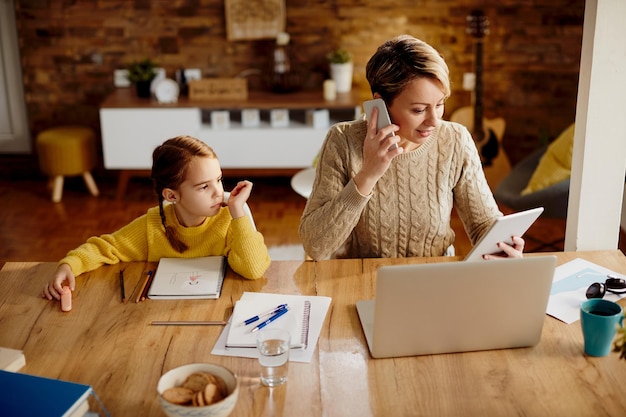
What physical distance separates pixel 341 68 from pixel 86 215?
1796 millimetres

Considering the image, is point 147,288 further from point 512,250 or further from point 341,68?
point 341,68

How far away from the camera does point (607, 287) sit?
1835 millimetres

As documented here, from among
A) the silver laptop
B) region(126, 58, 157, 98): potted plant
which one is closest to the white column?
the silver laptop

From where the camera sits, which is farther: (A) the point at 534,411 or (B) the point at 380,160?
(B) the point at 380,160

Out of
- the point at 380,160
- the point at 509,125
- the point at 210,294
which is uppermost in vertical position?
the point at 380,160

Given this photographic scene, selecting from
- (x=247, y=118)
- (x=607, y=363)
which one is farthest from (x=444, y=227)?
(x=247, y=118)

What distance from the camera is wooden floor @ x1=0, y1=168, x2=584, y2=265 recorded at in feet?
13.9

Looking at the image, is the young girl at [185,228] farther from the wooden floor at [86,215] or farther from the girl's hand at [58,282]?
the wooden floor at [86,215]

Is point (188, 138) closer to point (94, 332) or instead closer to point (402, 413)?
point (94, 332)

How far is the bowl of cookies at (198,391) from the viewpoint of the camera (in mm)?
1334

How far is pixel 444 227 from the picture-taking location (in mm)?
2184

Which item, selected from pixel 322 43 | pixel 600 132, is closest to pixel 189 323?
pixel 600 132

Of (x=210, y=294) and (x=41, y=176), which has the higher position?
(x=210, y=294)

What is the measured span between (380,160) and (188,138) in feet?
1.62
